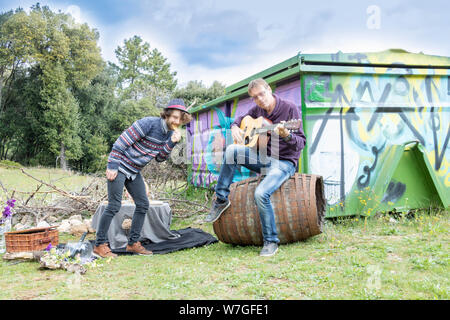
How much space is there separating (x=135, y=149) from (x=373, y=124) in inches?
164

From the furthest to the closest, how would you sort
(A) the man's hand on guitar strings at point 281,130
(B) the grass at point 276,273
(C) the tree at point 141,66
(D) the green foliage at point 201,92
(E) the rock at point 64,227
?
(C) the tree at point 141,66
(D) the green foliage at point 201,92
(E) the rock at point 64,227
(A) the man's hand on guitar strings at point 281,130
(B) the grass at point 276,273

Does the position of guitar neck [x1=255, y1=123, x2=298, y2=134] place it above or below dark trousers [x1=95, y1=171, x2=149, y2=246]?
above

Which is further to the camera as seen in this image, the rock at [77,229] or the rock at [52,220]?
the rock at [52,220]

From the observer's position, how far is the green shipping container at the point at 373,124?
5984mm

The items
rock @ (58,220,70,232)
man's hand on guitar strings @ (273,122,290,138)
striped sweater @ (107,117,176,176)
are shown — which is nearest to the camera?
man's hand on guitar strings @ (273,122,290,138)

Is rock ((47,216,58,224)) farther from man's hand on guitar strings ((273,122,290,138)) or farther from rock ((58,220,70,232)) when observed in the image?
man's hand on guitar strings ((273,122,290,138))

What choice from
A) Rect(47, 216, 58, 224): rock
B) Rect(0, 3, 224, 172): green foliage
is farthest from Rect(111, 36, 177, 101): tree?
Rect(47, 216, 58, 224): rock

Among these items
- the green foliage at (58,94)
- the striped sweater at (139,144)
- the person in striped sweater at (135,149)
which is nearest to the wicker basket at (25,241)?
the person in striped sweater at (135,149)

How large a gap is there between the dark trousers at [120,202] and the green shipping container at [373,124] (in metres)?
2.66

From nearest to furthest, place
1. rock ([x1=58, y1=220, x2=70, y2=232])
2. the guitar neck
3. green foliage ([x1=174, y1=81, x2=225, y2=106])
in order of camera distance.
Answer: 1. the guitar neck
2. rock ([x1=58, y1=220, x2=70, y2=232])
3. green foliage ([x1=174, y1=81, x2=225, y2=106])

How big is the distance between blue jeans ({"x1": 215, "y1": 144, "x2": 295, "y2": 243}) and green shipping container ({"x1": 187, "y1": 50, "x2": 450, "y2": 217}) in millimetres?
1549

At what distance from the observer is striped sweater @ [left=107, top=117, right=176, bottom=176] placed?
4.58 meters

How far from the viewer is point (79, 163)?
31.0 metres

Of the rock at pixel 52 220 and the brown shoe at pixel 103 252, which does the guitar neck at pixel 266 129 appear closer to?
the brown shoe at pixel 103 252
